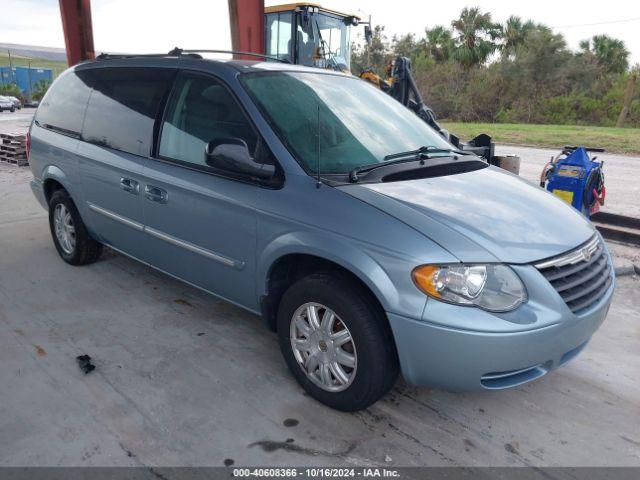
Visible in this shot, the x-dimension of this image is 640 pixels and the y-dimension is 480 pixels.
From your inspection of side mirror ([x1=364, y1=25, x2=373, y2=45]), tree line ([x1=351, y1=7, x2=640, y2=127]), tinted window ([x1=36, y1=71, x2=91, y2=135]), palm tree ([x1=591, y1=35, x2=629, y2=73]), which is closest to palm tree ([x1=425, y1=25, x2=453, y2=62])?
tree line ([x1=351, y1=7, x2=640, y2=127])

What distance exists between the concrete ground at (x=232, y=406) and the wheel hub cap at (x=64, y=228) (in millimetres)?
842

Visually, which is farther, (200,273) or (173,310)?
(173,310)

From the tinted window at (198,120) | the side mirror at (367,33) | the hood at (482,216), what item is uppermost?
the side mirror at (367,33)

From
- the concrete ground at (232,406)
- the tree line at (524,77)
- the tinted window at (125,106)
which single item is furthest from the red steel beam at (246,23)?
the tree line at (524,77)

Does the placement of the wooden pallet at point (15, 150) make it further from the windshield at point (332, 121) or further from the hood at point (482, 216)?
the hood at point (482, 216)

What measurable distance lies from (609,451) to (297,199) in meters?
1.91

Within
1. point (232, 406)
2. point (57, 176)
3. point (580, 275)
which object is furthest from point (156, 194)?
point (580, 275)

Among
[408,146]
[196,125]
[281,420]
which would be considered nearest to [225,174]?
[196,125]

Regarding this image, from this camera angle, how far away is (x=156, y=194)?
341cm

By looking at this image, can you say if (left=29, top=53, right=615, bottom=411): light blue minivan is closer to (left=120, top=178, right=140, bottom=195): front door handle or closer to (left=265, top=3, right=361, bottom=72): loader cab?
(left=120, top=178, right=140, bottom=195): front door handle

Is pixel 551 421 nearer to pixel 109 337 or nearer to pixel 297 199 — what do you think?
pixel 297 199

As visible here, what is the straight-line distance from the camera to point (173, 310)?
12.6 feet

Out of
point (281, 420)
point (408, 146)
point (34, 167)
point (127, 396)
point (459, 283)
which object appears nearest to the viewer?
point (459, 283)

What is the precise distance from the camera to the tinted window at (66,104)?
4.24 metres
